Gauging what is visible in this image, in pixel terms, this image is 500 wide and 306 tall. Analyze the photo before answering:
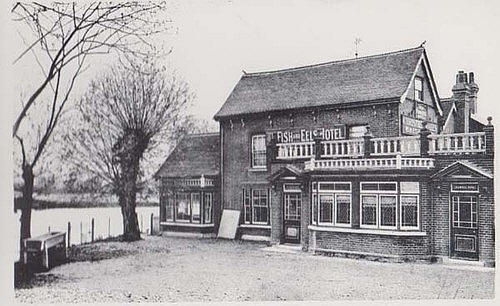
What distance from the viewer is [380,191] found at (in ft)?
19.4

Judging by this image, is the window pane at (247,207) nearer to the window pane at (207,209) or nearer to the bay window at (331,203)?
the window pane at (207,209)

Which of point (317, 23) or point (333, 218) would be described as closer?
point (317, 23)

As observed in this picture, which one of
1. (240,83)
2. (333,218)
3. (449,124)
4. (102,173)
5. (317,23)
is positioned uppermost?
(317,23)

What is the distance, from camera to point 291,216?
6.17m

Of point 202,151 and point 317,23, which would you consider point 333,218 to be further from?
point 317,23

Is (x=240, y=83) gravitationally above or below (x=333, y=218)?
above

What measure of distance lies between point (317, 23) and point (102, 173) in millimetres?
2458

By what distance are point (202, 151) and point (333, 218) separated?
1.47 m

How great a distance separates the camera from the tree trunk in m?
5.41

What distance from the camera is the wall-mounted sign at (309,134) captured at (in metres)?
5.91

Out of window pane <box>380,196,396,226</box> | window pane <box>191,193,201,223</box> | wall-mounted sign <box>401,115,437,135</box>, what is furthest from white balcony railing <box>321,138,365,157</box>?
window pane <box>191,193,201,223</box>

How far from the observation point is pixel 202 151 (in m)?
6.02

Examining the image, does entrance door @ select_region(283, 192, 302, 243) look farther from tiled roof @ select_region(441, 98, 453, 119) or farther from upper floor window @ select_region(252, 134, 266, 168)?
tiled roof @ select_region(441, 98, 453, 119)

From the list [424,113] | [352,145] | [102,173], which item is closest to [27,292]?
[102,173]
